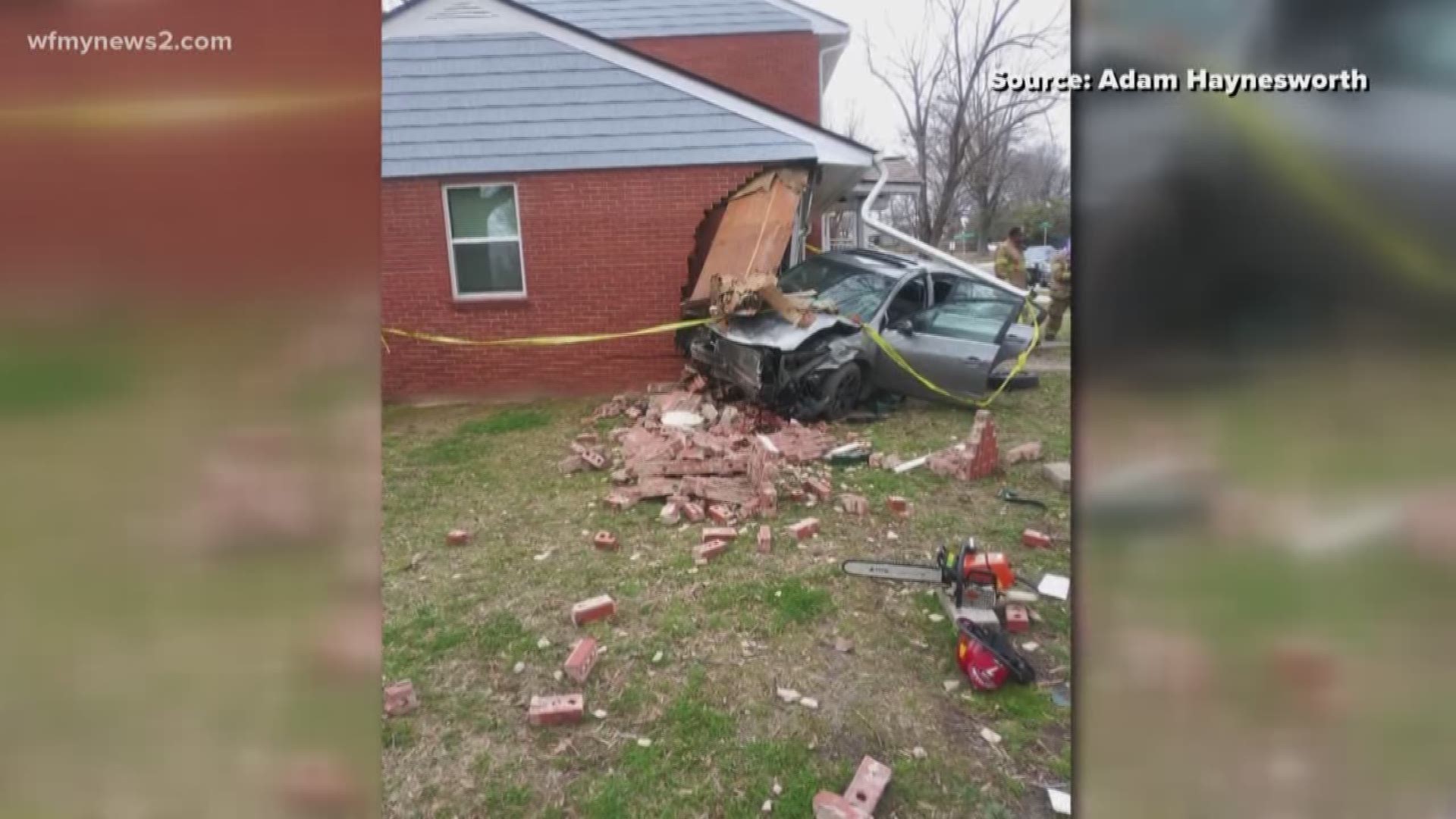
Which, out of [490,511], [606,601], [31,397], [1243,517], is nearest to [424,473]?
[490,511]

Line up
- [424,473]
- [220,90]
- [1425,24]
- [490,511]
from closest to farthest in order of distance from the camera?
[1425,24]
[220,90]
[490,511]
[424,473]

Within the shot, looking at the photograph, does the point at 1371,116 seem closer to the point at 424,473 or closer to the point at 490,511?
the point at 490,511

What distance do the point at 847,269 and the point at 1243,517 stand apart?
8224mm

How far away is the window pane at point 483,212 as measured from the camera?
9.74 m

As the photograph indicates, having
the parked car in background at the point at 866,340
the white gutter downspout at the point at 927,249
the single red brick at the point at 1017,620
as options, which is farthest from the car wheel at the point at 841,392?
the single red brick at the point at 1017,620

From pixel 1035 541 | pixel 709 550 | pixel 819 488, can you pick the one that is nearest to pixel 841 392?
pixel 819 488

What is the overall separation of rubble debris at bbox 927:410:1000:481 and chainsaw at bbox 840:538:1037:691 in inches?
84.1

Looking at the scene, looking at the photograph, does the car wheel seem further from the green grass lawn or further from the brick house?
the brick house

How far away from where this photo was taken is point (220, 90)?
113cm

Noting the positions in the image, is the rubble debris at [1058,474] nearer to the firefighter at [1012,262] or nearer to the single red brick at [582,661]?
the single red brick at [582,661]

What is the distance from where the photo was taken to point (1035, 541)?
4887mm

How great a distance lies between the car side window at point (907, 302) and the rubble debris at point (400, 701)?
630 cm

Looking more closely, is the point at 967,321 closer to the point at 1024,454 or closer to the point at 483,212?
the point at 1024,454

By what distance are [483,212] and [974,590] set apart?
322 inches
